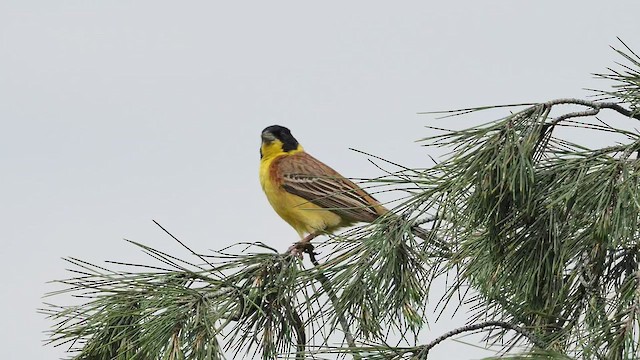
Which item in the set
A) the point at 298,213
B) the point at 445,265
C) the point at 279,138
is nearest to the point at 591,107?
the point at 445,265

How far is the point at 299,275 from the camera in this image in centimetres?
365

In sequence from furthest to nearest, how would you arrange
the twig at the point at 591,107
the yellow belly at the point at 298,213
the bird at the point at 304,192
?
1. the yellow belly at the point at 298,213
2. the bird at the point at 304,192
3. the twig at the point at 591,107

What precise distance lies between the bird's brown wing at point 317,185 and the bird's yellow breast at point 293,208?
42 millimetres

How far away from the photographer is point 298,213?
632 centimetres

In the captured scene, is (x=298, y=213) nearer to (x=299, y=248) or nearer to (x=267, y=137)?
(x=267, y=137)

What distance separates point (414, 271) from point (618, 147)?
2.55 feet

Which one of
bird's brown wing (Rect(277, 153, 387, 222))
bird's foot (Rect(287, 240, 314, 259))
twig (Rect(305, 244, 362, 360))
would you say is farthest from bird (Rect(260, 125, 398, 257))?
twig (Rect(305, 244, 362, 360))

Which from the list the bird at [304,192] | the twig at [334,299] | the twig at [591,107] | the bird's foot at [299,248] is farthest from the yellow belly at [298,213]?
the twig at [591,107]

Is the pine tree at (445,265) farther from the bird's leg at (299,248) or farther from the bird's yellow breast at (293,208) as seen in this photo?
the bird's yellow breast at (293,208)

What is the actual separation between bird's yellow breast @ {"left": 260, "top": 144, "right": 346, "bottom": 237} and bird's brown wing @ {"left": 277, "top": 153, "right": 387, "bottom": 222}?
0.04 m

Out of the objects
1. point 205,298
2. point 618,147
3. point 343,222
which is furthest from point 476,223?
point 343,222

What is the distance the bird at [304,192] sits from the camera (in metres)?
6.00

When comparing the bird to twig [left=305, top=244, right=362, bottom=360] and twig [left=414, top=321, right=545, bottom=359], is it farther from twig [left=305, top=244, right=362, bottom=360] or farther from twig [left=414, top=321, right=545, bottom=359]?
twig [left=414, top=321, right=545, bottom=359]

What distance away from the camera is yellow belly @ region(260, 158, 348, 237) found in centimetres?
625
